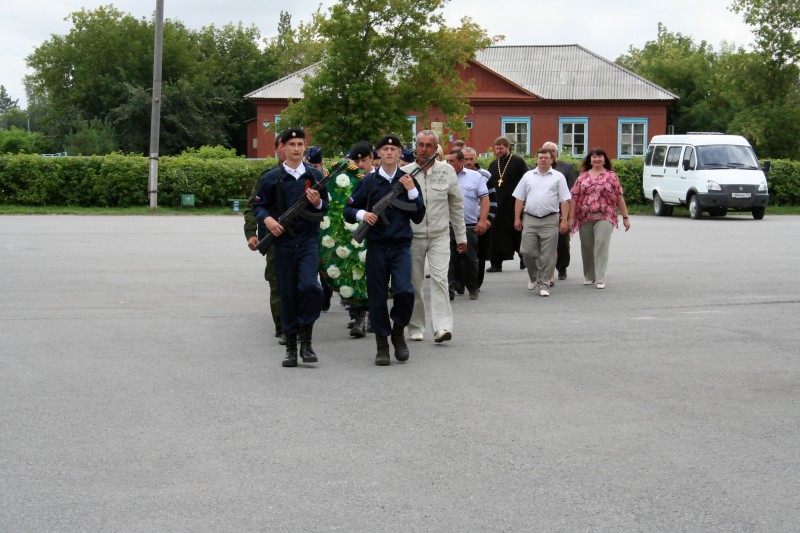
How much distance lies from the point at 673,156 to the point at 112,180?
17497mm

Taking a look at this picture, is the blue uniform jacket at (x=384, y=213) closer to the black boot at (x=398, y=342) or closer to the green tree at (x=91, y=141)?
the black boot at (x=398, y=342)

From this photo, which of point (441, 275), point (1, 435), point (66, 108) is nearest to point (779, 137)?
point (66, 108)

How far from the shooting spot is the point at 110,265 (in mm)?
17172

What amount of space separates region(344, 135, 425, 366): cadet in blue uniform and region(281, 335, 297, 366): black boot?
0.66 m

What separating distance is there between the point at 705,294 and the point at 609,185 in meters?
1.98

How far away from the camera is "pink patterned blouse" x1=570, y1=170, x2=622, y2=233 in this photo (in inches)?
575

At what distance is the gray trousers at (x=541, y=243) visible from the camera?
13.7 meters

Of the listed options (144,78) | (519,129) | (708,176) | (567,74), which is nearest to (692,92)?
(567,74)

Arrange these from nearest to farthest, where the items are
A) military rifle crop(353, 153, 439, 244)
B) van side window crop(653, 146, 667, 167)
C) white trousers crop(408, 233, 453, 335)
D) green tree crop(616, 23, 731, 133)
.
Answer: military rifle crop(353, 153, 439, 244)
white trousers crop(408, 233, 453, 335)
van side window crop(653, 146, 667, 167)
green tree crop(616, 23, 731, 133)

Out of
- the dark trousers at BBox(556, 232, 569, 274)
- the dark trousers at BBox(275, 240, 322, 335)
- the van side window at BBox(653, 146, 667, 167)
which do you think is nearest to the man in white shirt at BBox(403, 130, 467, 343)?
the dark trousers at BBox(275, 240, 322, 335)

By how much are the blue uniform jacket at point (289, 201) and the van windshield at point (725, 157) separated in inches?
969

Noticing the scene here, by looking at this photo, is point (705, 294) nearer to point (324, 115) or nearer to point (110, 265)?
point (110, 265)

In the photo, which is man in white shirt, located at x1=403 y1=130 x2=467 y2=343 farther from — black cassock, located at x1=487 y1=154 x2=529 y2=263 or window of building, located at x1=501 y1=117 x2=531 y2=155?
window of building, located at x1=501 y1=117 x2=531 y2=155

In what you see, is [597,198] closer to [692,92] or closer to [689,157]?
[689,157]
